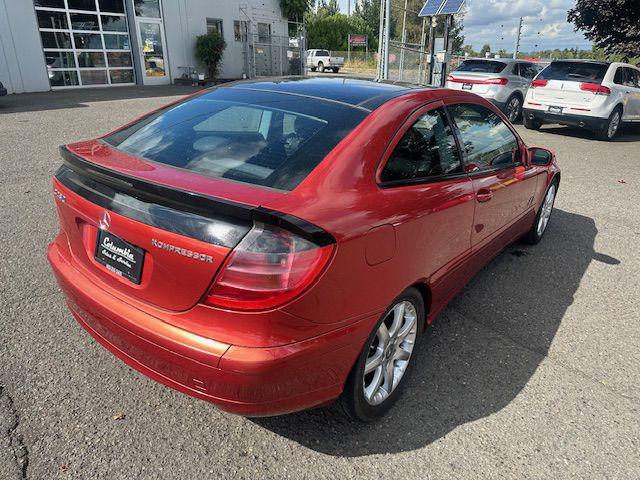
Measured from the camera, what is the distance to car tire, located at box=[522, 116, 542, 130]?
12505 millimetres

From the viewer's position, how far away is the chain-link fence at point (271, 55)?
23250 millimetres

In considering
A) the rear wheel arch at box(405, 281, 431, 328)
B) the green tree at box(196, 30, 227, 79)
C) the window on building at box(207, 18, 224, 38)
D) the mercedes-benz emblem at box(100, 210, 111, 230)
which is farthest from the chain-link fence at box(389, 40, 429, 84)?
the mercedes-benz emblem at box(100, 210, 111, 230)

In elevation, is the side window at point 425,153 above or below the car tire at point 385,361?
above

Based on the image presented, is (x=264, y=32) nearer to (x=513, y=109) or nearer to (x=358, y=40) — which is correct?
(x=513, y=109)

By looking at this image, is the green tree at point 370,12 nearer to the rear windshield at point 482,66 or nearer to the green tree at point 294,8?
the green tree at point 294,8

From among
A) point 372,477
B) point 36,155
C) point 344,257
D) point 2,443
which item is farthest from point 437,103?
point 36,155

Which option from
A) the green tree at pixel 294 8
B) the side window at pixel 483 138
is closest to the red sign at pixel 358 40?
the green tree at pixel 294 8

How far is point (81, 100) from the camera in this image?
1423 cm

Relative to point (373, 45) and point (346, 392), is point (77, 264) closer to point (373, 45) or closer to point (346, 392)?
point (346, 392)

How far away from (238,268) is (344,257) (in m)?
0.42

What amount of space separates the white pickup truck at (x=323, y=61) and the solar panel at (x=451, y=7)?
28.1 m

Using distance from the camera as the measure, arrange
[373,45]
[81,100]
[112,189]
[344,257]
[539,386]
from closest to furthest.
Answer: [344,257], [112,189], [539,386], [81,100], [373,45]

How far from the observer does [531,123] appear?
12.7 m

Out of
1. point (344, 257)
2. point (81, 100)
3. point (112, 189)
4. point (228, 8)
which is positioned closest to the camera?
point (344, 257)
